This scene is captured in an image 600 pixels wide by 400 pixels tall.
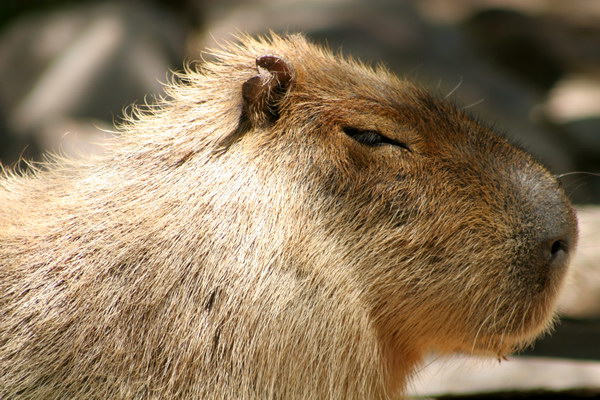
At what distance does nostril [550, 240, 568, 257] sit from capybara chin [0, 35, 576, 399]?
1 centimetres

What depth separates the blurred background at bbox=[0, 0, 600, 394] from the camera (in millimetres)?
7832

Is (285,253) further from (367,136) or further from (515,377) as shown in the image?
(515,377)

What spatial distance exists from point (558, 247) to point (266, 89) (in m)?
1.13

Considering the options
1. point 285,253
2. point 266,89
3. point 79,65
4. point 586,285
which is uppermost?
point 266,89

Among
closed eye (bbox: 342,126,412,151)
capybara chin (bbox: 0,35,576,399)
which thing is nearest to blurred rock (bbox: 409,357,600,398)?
capybara chin (bbox: 0,35,576,399)

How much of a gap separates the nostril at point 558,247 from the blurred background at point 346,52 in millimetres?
4386

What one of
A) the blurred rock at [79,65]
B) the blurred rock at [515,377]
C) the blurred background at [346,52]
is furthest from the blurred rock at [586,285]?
the blurred rock at [79,65]

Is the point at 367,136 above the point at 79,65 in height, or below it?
above

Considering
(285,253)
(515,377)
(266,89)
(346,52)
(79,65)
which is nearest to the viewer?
(285,253)

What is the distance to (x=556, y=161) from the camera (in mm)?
8758

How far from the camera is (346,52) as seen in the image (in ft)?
28.2

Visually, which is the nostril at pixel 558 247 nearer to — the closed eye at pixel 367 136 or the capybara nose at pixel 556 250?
the capybara nose at pixel 556 250

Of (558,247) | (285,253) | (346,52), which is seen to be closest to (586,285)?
(558,247)

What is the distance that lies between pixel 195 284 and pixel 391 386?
831 mm
